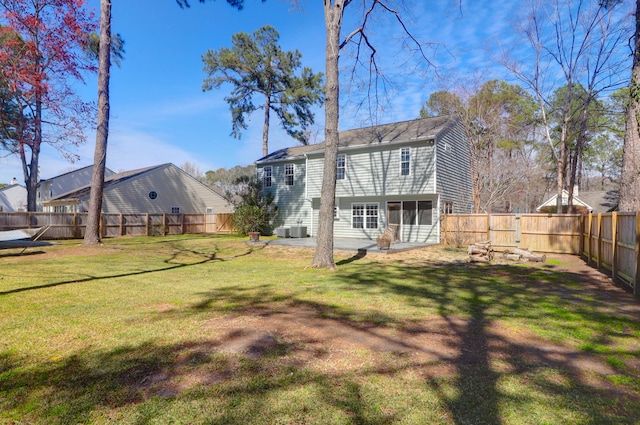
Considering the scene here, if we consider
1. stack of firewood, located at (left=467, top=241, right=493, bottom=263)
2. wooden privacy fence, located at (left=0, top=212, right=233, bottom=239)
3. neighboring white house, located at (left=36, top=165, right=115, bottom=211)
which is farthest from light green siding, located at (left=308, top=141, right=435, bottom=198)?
neighboring white house, located at (left=36, top=165, right=115, bottom=211)

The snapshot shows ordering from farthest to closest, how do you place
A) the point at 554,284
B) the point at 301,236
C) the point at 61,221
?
1. the point at 301,236
2. the point at 61,221
3. the point at 554,284

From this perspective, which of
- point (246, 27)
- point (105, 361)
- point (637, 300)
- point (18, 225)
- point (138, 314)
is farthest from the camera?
point (246, 27)

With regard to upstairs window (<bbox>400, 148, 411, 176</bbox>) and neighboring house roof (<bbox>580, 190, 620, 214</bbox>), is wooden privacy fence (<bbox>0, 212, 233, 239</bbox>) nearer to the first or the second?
upstairs window (<bbox>400, 148, 411, 176</bbox>)

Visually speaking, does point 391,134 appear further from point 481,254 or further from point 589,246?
point 589,246

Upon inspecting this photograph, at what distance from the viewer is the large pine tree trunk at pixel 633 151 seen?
25.3ft

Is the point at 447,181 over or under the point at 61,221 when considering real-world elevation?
over

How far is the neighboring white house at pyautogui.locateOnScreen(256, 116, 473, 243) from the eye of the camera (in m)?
16.2

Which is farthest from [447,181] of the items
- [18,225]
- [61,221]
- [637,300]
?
[18,225]

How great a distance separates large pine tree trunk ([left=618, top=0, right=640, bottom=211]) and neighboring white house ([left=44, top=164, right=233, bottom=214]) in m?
26.1

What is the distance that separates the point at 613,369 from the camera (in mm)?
3176

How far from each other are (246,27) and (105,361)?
26710mm

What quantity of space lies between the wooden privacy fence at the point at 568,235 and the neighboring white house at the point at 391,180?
1.37 metres

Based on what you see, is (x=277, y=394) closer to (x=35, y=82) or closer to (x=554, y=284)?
(x=554, y=284)

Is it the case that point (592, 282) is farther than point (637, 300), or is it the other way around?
point (592, 282)
